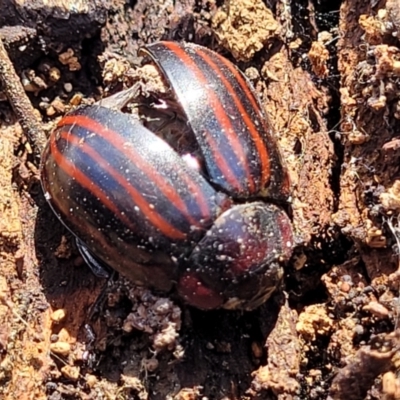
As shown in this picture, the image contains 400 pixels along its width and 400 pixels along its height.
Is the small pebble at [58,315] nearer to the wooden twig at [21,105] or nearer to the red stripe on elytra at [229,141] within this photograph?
the wooden twig at [21,105]

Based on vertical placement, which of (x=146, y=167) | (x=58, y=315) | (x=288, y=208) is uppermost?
(x=146, y=167)

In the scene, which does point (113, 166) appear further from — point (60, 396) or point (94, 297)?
point (60, 396)

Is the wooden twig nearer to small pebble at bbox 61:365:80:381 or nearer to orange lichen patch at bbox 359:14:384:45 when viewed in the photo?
small pebble at bbox 61:365:80:381

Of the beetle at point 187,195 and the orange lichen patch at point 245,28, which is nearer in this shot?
the beetle at point 187,195

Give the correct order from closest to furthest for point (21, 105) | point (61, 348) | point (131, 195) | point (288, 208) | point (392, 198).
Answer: point (131, 195) → point (392, 198) → point (61, 348) → point (288, 208) → point (21, 105)

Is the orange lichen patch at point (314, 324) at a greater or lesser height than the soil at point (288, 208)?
lesser

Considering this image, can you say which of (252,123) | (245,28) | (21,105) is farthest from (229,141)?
(21,105)

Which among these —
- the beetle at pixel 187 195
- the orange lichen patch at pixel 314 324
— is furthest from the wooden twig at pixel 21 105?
the orange lichen patch at pixel 314 324

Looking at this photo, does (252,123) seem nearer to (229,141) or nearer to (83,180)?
(229,141)
